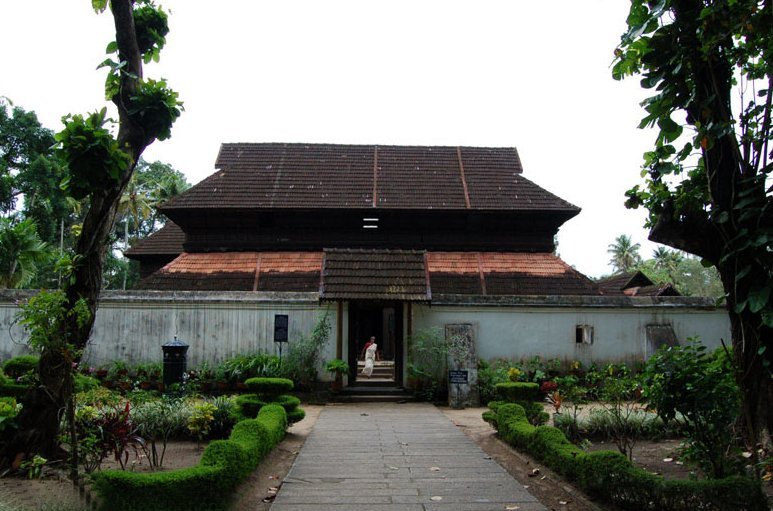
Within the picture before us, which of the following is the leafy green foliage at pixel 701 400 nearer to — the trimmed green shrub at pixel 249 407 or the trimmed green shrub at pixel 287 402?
the trimmed green shrub at pixel 287 402

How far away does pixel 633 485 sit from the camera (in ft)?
16.9

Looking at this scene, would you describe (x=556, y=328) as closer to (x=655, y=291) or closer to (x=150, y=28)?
(x=150, y=28)

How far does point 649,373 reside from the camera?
19.6 feet

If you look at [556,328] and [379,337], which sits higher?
[556,328]

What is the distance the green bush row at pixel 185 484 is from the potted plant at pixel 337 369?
6.87 metres

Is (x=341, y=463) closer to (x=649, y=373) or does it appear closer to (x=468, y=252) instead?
(x=649, y=373)

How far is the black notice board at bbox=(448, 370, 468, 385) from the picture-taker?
12.6 metres

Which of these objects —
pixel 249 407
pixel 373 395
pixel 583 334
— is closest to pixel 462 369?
pixel 373 395

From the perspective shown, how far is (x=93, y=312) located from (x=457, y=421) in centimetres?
650

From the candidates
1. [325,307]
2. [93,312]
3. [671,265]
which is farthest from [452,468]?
[671,265]

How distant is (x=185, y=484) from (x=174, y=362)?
6.00 meters

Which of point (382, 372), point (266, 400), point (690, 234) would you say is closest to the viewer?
point (690, 234)

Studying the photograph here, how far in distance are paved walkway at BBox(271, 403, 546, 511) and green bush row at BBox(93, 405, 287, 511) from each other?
1.61 feet

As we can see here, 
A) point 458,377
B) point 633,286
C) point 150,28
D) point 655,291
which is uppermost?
point 150,28
